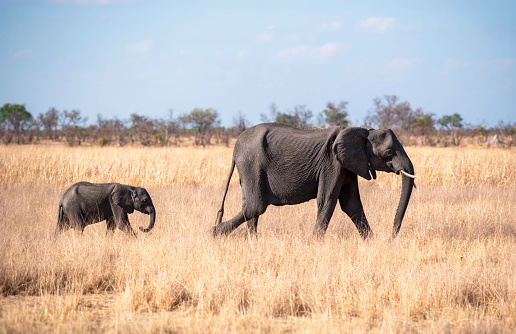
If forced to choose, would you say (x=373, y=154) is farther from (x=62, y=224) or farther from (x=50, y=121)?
(x=50, y=121)

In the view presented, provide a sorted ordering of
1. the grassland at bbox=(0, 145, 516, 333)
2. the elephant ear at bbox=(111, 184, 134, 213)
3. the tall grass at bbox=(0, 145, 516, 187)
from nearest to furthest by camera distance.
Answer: the grassland at bbox=(0, 145, 516, 333)
the elephant ear at bbox=(111, 184, 134, 213)
the tall grass at bbox=(0, 145, 516, 187)

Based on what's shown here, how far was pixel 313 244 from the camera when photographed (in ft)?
21.0

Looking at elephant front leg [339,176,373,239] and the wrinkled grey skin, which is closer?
the wrinkled grey skin

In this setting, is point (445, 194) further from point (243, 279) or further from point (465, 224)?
point (243, 279)

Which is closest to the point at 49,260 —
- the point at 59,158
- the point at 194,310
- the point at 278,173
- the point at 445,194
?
the point at 194,310

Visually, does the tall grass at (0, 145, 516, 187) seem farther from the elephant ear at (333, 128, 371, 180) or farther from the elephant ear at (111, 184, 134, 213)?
the elephant ear at (333, 128, 371, 180)

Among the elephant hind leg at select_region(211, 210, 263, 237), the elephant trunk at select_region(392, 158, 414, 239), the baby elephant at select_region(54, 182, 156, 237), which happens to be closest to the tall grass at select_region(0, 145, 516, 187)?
the baby elephant at select_region(54, 182, 156, 237)

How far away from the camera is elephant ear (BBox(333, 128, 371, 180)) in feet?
21.1

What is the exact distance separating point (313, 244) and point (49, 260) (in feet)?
10.1

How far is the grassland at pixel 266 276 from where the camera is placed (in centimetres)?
411

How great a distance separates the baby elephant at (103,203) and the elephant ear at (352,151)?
2654 millimetres

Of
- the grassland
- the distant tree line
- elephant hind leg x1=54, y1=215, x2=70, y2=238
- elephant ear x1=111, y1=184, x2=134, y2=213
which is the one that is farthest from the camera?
the distant tree line

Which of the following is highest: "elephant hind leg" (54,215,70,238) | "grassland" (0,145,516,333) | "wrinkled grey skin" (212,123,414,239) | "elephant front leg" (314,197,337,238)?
"wrinkled grey skin" (212,123,414,239)

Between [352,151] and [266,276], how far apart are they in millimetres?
2183
